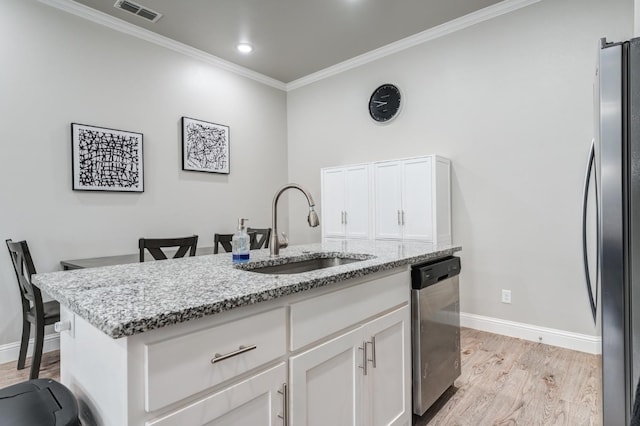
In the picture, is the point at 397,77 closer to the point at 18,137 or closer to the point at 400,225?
the point at 400,225

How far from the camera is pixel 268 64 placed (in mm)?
4367

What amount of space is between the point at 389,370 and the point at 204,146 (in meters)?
3.27

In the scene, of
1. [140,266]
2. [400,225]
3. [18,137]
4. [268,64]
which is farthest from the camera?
[268,64]

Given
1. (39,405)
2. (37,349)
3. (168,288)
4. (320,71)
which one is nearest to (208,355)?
(168,288)

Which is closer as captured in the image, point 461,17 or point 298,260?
point 298,260

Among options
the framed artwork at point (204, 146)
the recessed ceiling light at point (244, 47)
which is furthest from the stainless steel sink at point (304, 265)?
the recessed ceiling light at point (244, 47)

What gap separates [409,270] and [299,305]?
0.79 m

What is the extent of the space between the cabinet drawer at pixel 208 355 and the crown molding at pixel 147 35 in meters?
3.47

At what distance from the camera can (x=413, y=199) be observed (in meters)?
3.38

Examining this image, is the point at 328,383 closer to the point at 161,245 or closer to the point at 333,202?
the point at 161,245

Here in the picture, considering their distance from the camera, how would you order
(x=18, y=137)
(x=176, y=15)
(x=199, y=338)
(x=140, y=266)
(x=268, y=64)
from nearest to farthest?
(x=199, y=338) < (x=140, y=266) < (x=18, y=137) < (x=176, y=15) < (x=268, y=64)

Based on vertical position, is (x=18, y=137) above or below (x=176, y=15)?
below

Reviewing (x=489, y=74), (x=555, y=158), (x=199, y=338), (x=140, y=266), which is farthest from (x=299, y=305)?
(x=489, y=74)

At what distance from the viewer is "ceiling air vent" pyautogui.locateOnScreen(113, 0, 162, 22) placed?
3.03 m
